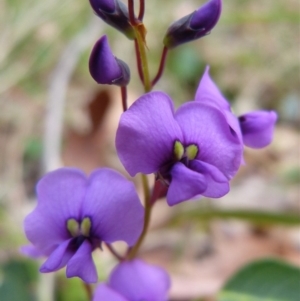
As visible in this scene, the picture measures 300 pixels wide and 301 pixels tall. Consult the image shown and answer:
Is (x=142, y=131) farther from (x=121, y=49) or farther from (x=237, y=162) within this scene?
(x=121, y=49)

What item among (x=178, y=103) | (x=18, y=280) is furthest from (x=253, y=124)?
(x=178, y=103)

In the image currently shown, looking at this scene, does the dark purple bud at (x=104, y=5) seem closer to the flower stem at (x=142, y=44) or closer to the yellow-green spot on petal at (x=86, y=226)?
the flower stem at (x=142, y=44)

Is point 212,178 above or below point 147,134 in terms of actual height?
below

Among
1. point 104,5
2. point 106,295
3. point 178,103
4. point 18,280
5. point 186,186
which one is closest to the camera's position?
point 186,186

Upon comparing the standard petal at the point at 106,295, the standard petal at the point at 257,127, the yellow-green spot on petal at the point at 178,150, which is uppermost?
the yellow-green spot on petal at the point at 178,150

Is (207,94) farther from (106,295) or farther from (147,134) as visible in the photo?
(106,295)

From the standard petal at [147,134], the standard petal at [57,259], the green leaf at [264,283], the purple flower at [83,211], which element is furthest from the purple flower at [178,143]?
the green leaf at [264,283]
